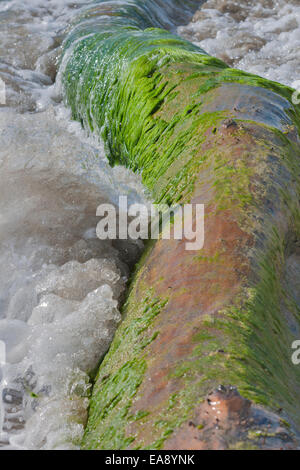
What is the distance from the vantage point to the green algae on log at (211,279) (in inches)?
73.4

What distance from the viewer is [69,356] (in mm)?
2725

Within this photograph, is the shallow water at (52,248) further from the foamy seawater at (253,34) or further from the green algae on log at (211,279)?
the green algae on log at (211,279)

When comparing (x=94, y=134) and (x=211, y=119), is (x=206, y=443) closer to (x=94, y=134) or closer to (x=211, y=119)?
(x=211, y=119)

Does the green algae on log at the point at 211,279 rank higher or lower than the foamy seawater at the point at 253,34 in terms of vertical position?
higher

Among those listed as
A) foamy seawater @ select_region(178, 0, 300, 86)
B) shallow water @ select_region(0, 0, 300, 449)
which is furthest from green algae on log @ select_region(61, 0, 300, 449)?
foamy seawater @ select_region(178, 0, 300, 86)

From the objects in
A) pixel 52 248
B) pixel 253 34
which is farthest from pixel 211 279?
pixel 253 34

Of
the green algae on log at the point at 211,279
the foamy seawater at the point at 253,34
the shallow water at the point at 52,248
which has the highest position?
the green algae on log at the point at 211,279

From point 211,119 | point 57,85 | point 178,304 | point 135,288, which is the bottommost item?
point 57,85

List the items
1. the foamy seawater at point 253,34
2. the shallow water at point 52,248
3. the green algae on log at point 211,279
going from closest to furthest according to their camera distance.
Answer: the green algae on log at point 211,279 < the shallow water at point 52,248 < the foamy seawater at point 253,34

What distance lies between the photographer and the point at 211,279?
2373mm

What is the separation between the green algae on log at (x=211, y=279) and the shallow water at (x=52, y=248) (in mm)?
177

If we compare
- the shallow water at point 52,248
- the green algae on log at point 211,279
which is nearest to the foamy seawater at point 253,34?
the shallow water at point 52,248

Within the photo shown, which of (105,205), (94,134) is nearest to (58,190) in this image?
(105,205)

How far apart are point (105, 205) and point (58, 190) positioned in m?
0.43
